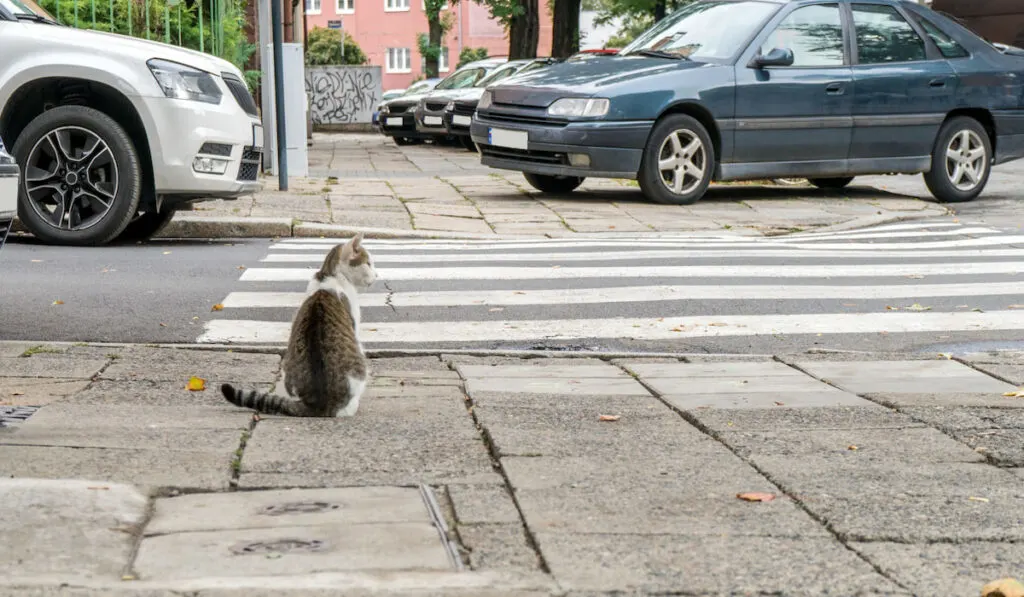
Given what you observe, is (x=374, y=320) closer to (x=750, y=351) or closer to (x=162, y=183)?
(x=750, y=351)

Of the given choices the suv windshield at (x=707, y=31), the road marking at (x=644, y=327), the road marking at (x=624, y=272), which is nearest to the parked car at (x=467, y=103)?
the suv windshield at (x=707, y=31)

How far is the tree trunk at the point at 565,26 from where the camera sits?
2961 centimetres

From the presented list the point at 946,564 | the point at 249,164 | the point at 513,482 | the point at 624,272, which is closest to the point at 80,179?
the point at 249,164

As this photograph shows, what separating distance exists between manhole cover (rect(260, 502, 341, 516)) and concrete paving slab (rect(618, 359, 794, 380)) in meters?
2.54

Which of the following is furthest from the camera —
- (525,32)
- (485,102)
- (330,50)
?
(330,50)

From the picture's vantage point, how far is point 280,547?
3.53 metres

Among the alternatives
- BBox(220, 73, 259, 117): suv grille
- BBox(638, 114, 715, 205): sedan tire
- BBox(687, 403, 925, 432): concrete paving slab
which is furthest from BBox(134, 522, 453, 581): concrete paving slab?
BBox(638, 114, 715, 205): sedan tire

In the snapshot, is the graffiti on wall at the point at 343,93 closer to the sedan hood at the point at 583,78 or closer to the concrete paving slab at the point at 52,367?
the sedan hood at the point at 583,78

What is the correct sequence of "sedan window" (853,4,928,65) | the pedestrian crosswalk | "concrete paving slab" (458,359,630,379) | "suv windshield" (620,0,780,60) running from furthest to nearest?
"sedan window" (853,4,928,65) < "suv windshield" (620,0,780,60) < the pedestrian crosswalk < "concrete paving slab" (458,359,630,379)

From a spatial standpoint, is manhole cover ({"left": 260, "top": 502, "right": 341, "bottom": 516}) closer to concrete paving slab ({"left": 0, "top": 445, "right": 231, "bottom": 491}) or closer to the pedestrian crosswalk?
concrete paving slab ({"left": 0, "top": 445, "right": 231, "bottom": 491})

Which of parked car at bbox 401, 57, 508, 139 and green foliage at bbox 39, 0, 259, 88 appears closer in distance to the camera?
green foliage at bbox 39, 0, 259, 88

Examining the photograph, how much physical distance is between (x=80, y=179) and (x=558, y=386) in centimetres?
537

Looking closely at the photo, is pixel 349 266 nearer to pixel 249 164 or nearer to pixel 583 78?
pixel 249 164

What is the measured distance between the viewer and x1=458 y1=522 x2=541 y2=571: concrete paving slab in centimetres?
345
